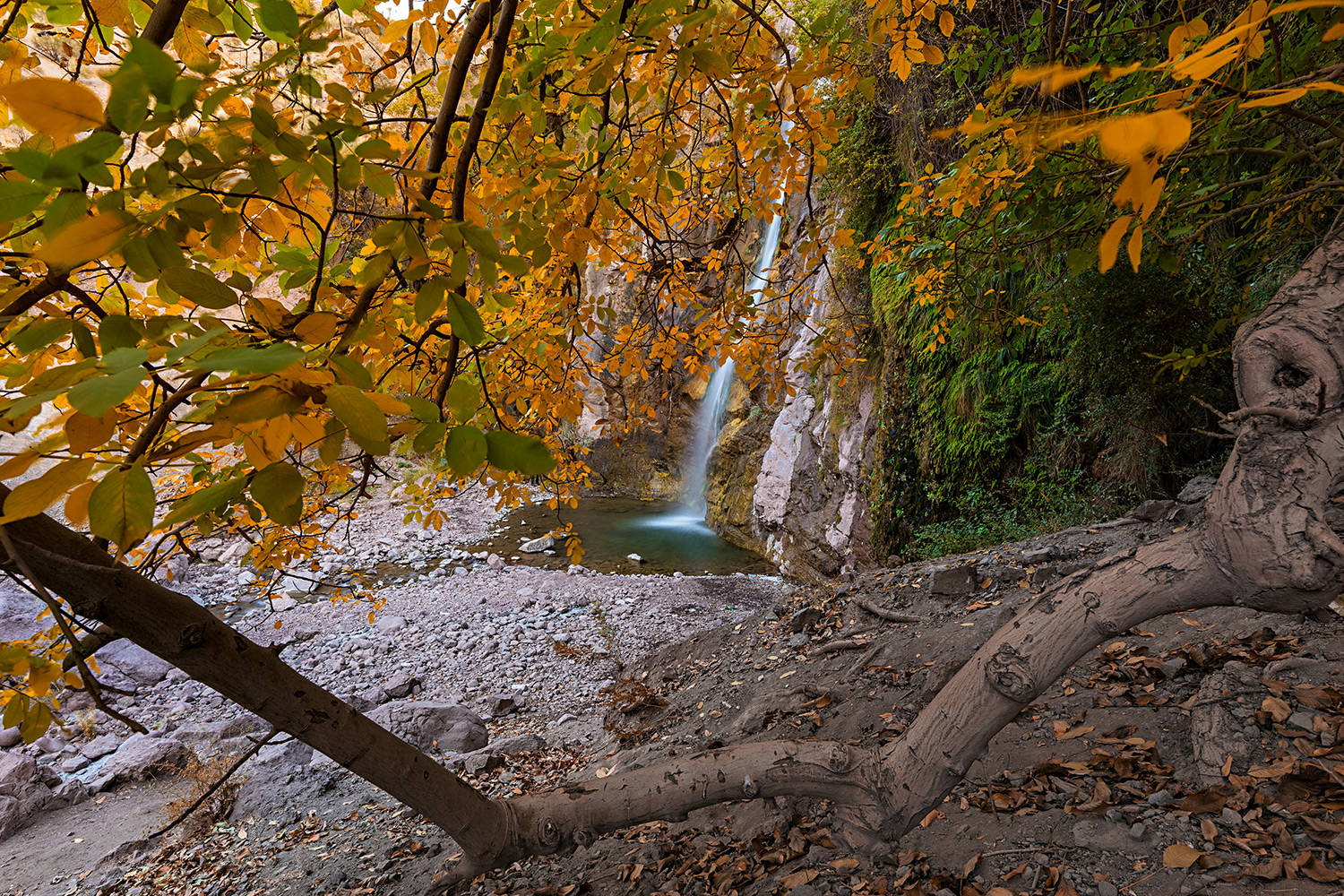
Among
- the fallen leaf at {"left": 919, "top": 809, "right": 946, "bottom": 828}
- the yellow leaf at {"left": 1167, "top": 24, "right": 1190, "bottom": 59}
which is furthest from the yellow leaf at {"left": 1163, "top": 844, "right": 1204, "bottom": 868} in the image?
the yellow leaf at {"left": 1167, "top": 24, "right": 1190, "bottom": 59}

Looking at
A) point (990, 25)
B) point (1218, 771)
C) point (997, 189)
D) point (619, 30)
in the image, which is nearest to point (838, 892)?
point (1218, 771)

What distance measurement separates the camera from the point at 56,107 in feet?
1.86

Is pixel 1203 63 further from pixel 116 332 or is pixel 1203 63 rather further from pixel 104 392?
pixel 116 332

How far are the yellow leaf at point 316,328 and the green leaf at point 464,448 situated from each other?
0.22 meters

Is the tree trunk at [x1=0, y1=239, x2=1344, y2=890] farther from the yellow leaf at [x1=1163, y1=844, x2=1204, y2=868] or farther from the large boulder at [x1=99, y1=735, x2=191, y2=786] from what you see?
the large boulder at [x1=99, y1=735, x2=191, y2=786]

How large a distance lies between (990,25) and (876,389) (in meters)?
3.69

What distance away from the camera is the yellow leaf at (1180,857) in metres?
1.39

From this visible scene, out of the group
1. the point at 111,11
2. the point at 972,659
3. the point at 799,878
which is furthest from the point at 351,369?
the point at 799,878

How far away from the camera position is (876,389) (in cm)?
721

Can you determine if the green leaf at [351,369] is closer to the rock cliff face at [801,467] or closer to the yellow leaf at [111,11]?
the yellow leaf at [111,11]

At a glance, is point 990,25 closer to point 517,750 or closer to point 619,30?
point 619,30

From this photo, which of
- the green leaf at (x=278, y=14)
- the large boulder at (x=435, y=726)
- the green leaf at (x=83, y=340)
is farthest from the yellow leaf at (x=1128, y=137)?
the large boulder at (x=435, y=726)

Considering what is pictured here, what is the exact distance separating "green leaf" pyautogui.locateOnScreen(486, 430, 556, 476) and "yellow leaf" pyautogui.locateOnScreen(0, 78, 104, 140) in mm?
466

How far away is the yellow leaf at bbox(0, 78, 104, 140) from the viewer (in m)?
0.55
